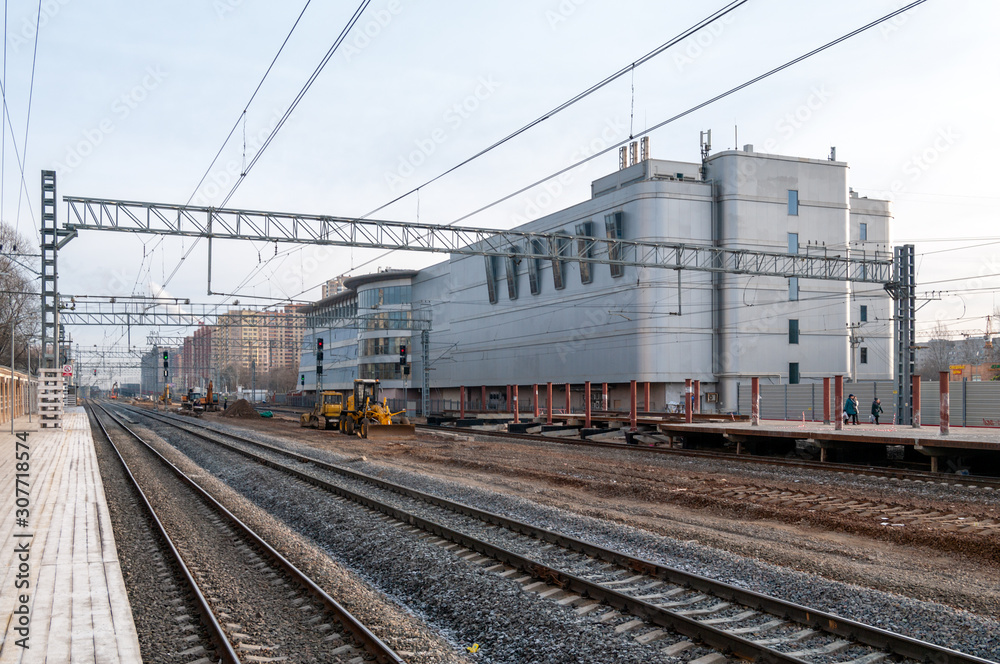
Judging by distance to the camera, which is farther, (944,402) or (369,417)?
(369,417)

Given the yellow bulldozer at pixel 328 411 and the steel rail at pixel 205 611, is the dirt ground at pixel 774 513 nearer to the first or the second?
the steel rail at pixel 205 611

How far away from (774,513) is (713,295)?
42.3m

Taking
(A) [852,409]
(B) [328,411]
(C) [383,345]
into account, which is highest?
(C) [383,345]

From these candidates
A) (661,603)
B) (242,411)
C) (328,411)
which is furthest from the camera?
(242,411)

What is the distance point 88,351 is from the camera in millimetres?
97375

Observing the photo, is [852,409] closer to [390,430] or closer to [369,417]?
[390,430]

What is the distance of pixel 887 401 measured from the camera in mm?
38344

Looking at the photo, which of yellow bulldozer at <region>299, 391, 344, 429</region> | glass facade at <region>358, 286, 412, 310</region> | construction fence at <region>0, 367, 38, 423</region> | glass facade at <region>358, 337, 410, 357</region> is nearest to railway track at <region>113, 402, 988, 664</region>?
construction fence at <region>0, 367, 38, 423</region>

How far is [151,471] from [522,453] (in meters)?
11.8

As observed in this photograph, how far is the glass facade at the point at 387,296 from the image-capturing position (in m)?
89.5

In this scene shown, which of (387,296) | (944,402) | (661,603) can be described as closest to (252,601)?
(661,603)

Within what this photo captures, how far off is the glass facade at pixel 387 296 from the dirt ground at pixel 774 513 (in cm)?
6444

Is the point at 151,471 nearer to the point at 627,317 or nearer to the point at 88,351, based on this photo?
the point at 627,317

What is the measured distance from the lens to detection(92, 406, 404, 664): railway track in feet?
23.5
